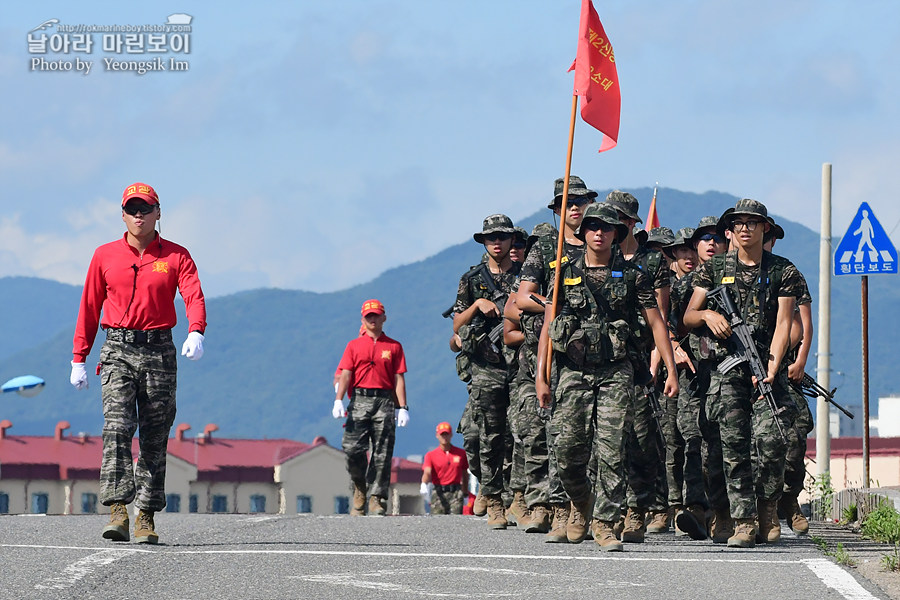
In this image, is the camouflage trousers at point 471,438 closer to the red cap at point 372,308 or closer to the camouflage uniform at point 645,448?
the red cap at point 372,308

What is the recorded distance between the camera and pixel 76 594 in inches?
333

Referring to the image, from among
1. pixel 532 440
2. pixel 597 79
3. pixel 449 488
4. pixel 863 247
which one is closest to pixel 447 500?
pixel 449 488

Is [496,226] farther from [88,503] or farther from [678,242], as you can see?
[88,503]

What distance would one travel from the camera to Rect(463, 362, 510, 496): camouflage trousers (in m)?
15.2

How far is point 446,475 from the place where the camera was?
924 inches

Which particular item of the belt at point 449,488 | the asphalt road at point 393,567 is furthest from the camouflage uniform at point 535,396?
the belt at point 449,488

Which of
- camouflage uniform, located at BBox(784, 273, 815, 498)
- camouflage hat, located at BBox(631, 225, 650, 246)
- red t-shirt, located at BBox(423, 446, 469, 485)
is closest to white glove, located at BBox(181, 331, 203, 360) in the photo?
camouflage hat, located at BBox(631, 225, 650, 246)

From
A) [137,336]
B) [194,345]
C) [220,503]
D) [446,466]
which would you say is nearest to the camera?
[194,345]

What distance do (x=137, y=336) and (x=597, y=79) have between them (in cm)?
500

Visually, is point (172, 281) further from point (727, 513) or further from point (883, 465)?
point (883, 465)

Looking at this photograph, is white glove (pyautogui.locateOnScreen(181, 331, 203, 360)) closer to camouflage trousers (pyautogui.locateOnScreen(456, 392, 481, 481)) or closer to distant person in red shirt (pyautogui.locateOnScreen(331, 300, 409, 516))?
camouflage trousers (pyautogui.locateOnScreen(456, 392, 481, 481))

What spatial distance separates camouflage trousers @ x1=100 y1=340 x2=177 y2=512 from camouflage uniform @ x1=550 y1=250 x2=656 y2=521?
2.63 m

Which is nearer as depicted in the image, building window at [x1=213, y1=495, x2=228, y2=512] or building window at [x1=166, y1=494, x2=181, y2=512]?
building window at [x1=166, y1=494, x2=181, y2=512]

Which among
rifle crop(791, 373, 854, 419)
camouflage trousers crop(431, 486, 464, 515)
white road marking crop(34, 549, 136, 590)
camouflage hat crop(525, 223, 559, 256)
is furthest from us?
camouflage trousers crop(431, 486, 464, 515)
